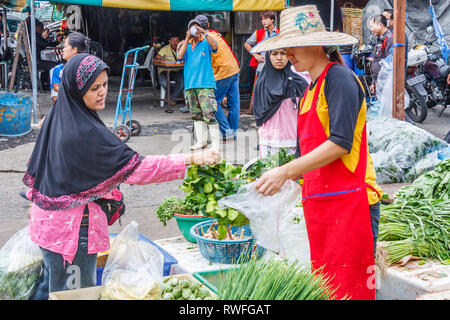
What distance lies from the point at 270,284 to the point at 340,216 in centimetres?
64

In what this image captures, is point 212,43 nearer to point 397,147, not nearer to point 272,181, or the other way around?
point 397,147

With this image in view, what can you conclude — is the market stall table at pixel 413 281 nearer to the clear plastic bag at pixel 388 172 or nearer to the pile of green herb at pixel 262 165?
the pile of green herb at pixel 262 165

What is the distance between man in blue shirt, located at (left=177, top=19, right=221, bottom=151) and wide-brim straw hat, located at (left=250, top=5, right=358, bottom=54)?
536cm

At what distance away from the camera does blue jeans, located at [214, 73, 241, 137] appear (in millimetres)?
8820

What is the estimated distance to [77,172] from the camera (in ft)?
8.19

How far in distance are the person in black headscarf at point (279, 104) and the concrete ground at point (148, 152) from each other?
1357 mm

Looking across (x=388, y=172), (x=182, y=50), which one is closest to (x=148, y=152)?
(x=182, y=50)

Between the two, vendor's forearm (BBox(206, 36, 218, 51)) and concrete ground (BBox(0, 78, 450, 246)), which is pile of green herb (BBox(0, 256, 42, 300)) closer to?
concrete ground (BBox(0, 78, 450, 246))

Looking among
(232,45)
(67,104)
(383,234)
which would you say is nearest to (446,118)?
(232,45)

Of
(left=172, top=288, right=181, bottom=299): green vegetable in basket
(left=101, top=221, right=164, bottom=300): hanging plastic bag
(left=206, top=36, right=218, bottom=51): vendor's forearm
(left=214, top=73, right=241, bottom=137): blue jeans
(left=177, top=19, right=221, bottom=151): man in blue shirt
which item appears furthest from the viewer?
(left=214, top=73, right=241, bottom=137): blue jeans

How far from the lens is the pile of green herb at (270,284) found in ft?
6.65

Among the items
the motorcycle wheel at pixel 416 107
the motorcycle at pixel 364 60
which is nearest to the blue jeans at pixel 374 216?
the motorcycle wheel at pixel 416 107

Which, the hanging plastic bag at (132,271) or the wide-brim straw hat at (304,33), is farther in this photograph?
the wide-brim straw hat at (304,33)

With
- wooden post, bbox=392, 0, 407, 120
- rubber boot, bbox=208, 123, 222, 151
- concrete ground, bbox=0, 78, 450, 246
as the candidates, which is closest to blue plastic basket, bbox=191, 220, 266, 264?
concrete ground, bbox=0, 78, 450, 246
